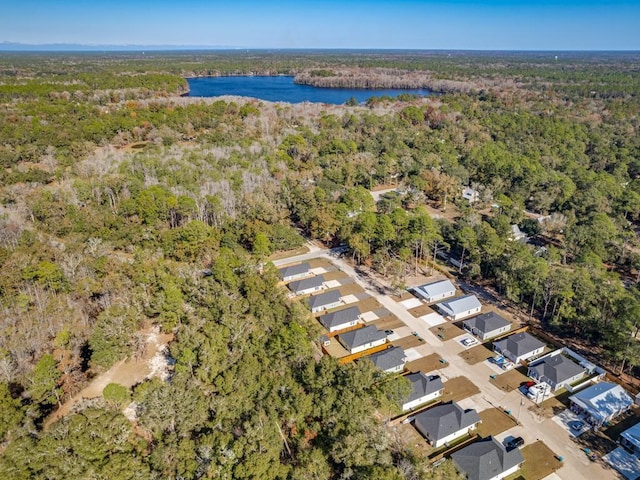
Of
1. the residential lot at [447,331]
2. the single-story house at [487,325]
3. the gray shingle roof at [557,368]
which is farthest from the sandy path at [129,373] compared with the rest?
the gray shingle roof at [557,368]

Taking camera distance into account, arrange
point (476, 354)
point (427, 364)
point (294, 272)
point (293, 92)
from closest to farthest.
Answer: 1. point (427, 364)
2. point (476, 354)
3. point (294, 272)
4. point (293, 92)

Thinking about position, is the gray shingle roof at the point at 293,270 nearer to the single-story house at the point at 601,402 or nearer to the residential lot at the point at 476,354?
the residential lot at the point at 476,354

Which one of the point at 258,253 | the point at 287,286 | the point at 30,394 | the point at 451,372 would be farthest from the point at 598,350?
the point at 30,394

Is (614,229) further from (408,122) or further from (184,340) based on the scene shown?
(408,122)

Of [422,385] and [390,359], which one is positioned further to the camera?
[390,359]

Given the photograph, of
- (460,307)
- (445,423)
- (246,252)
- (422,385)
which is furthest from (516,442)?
(246,252)

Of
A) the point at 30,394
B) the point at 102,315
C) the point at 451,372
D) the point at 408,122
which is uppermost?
the point at 408,122

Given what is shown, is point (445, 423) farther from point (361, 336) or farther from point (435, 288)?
point (435, 288)
